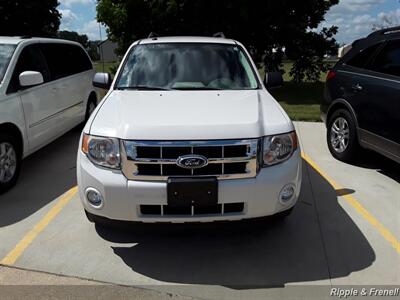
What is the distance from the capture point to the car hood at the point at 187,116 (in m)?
3.35

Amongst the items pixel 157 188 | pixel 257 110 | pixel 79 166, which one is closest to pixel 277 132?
pixel 257 110

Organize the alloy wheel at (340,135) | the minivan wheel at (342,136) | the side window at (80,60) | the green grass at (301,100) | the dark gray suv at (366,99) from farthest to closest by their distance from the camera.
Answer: the green grass at (301,100)
the side window at (80,60)
the alloy wheel at (340,135)
the minivan wheel at (342,136)
the dark gray suv at (366,99)

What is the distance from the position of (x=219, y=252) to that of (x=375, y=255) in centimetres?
132

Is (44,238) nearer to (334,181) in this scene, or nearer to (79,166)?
(79,166)

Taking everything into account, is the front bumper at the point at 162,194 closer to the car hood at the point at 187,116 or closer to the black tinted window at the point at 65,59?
the car hood at the point at 187,116

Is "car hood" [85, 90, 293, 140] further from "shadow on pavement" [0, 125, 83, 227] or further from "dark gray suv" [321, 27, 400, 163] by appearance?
"dark gray suv" [321, 27, 400, 163]

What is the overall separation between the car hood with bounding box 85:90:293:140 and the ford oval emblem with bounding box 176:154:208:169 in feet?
0.47

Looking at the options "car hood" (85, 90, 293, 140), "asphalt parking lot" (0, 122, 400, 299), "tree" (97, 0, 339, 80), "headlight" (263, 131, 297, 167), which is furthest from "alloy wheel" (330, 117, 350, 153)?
"tree" (97, 0, 339, 80)

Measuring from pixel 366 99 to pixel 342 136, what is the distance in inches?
34.2

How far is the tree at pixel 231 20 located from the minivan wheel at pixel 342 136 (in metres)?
6.43

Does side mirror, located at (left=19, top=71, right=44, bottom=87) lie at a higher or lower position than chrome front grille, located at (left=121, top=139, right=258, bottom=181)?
higher

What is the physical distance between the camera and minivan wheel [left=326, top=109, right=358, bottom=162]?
602 cm

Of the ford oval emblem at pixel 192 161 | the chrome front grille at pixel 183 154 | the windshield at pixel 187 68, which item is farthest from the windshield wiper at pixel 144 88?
the ford oval emblem at pixel 192 161

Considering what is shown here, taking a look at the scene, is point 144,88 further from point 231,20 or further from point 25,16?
point 25,16
